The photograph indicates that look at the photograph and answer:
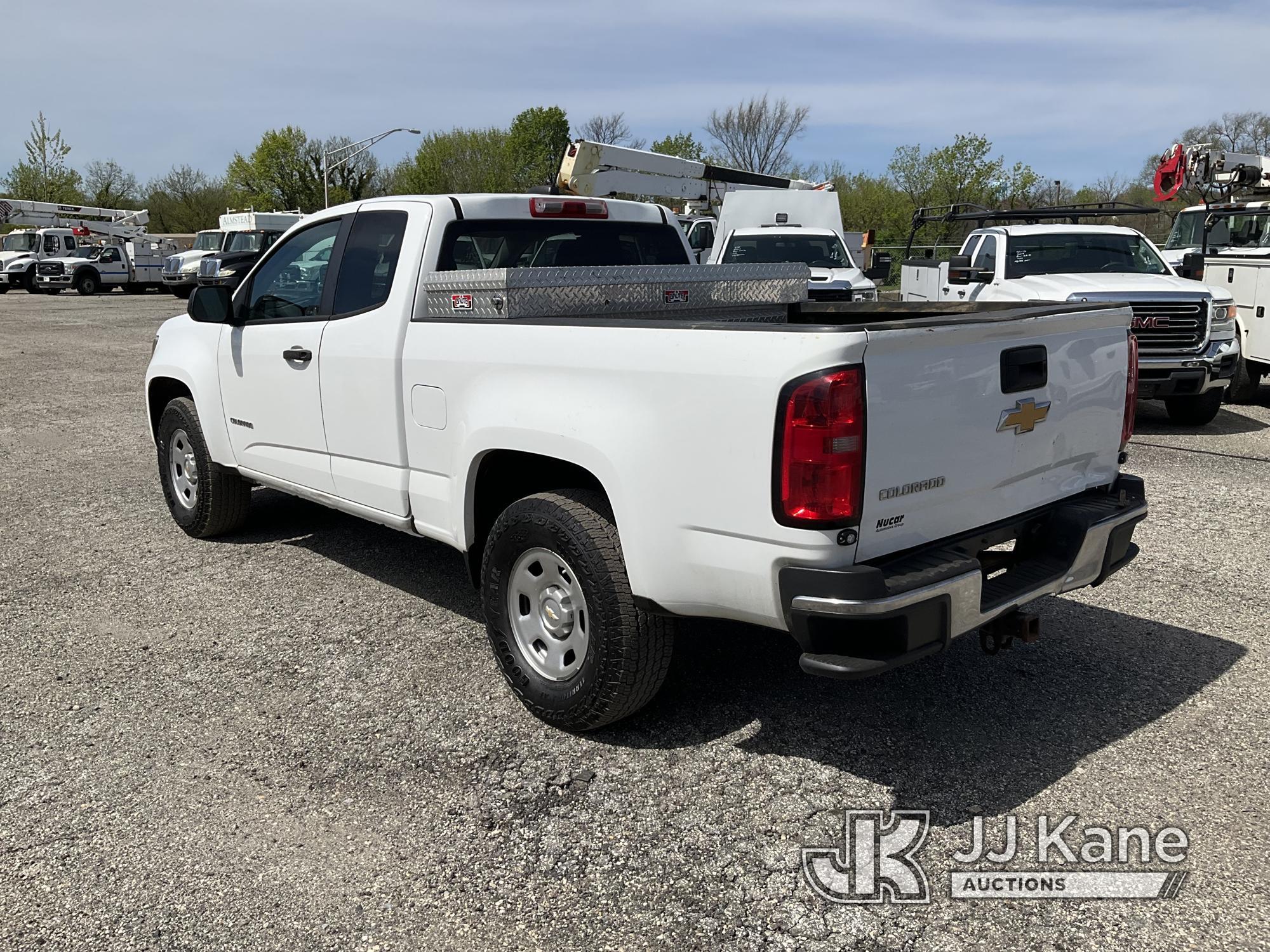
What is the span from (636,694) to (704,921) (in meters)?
0.93

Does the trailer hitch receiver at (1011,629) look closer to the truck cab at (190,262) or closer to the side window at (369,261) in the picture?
the side window at (369,261)

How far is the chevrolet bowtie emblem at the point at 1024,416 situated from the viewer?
135 inches

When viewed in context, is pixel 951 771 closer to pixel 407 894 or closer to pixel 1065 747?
pixel 1065 747

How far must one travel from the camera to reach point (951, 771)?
3578mm

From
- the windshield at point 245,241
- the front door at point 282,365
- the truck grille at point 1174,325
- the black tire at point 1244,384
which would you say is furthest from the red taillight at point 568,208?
the windshield at point 245,241

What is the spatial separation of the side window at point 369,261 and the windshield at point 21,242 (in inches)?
1609

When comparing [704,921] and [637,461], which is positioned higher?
[637,461]

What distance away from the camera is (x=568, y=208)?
16.6 feet

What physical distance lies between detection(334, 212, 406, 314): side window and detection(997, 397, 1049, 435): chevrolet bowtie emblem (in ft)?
8.39

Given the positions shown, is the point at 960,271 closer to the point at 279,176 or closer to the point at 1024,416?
the point at 1024,416

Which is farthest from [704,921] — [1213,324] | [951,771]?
[1213,324]

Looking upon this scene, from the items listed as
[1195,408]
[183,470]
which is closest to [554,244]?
[183,470]

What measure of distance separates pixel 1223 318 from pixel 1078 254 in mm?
1674

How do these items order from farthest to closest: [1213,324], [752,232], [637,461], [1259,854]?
[752,232]
[1213,324]
[637,461]
[1259,854]
